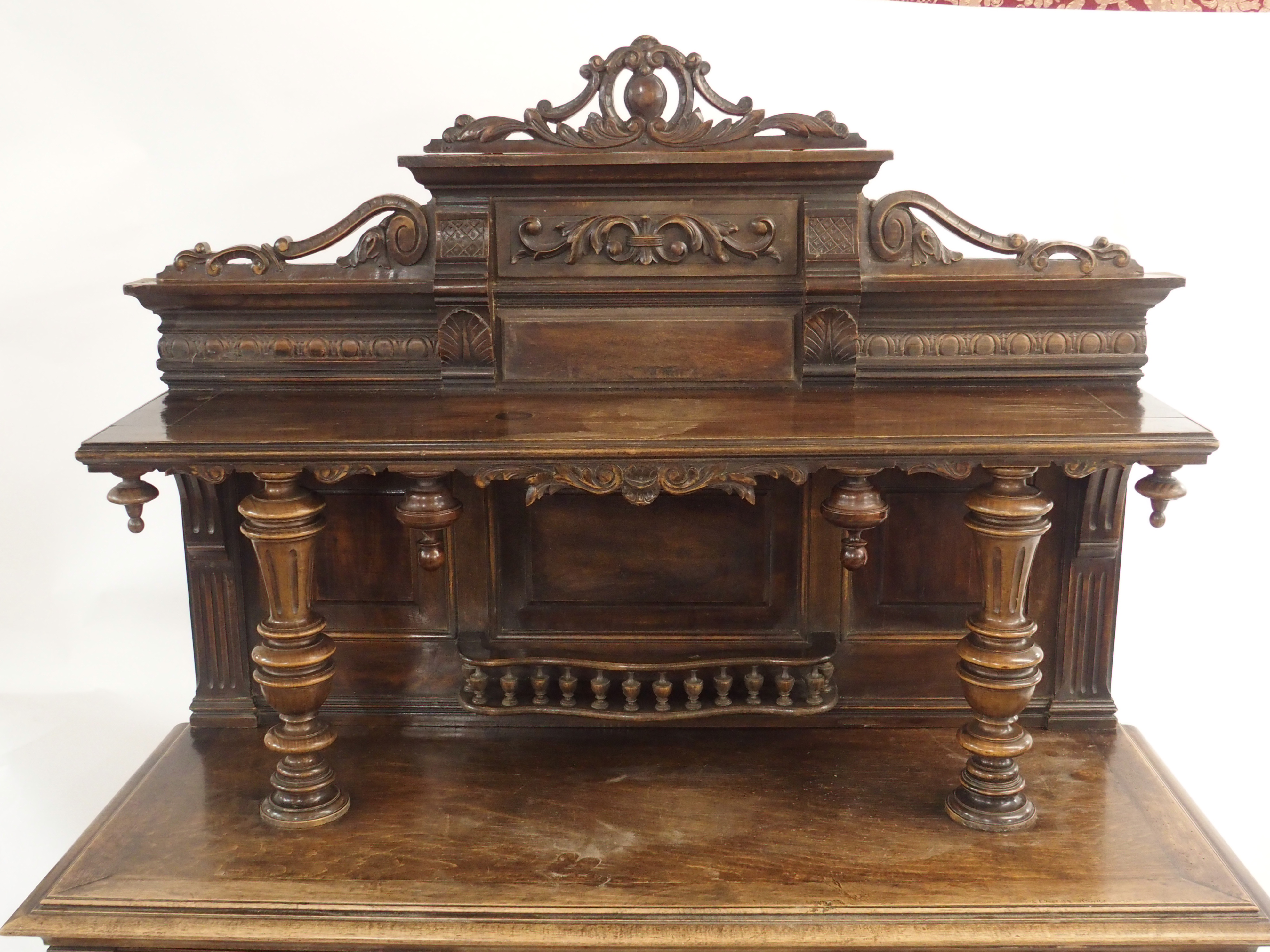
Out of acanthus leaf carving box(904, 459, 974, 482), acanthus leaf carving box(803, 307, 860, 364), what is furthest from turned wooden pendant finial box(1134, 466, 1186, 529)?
acanthus leaf carving box(803, 307, 860, 364)

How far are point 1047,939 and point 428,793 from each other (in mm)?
1060

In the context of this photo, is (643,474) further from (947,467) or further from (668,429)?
(947,467)

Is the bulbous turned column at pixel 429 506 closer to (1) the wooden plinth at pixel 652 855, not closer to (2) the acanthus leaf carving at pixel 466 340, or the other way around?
(2) the acanthus leaf carving at pixel 466 340

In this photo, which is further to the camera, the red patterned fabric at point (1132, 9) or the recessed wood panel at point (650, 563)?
the red patterned fabric at point (1132, 9)

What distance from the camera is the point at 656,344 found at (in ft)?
7.86

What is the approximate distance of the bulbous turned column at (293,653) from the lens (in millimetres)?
2057

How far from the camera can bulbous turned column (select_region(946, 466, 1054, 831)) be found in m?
2.04

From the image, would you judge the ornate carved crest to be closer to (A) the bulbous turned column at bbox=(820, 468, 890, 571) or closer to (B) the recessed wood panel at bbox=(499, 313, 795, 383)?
(B) the recessed wood panel at bbox=(499, 313, 795, 383)

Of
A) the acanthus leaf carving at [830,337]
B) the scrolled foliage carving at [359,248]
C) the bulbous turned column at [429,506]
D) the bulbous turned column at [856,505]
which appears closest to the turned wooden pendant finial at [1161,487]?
the bulbous turned column at [856,505]

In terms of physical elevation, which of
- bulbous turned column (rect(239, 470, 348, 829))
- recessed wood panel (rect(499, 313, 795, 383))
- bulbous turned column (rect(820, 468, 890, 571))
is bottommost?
bulbous turned column (rect(239, 470, 348, 829))

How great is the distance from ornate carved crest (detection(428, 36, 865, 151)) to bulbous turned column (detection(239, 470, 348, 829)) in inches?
28.0

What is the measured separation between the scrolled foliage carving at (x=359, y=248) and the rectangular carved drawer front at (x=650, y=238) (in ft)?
0.50

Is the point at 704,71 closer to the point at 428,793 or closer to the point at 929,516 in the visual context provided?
Answer: the point at 929,516

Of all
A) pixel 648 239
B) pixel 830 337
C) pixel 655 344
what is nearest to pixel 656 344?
pixel 655 344
